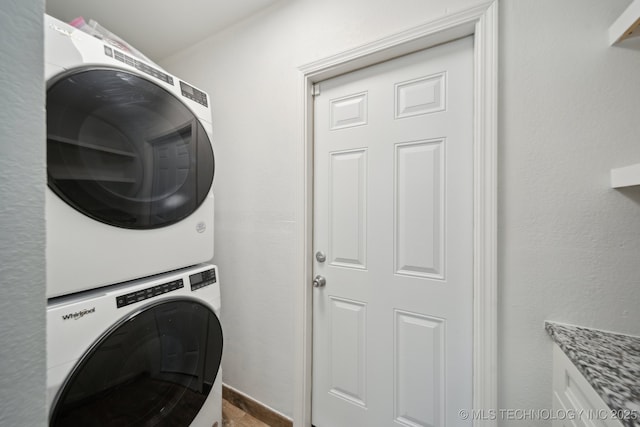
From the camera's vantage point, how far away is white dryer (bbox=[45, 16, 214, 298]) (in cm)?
66

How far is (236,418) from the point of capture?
1377 millimetres

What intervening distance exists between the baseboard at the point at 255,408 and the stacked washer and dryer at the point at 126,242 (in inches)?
16.0

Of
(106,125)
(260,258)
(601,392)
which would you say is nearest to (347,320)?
(260,258)

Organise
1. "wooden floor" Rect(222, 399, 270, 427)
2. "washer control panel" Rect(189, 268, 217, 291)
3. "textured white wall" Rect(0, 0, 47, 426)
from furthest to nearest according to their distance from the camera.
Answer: "wooden floor" Rect(222, 399, 270, 427), "washer control panel" Rect(189, 268, 217, 291), "textured white wall" Rect(0, 0, 47, 426)

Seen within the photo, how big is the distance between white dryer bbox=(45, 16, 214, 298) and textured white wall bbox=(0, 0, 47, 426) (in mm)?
585

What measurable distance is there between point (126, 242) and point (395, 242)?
107cm

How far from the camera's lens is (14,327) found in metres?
0.21

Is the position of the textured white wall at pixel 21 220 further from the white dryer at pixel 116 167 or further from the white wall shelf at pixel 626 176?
the white wall shelf at pixel 626 176

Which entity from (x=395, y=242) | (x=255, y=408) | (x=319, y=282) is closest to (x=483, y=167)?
(x=395, y=242)

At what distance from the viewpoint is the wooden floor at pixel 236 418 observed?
1.34 meters

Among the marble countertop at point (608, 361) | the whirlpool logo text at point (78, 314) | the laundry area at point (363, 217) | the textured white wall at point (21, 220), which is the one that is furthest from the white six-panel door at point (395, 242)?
the textured white wall at point (21, 220)

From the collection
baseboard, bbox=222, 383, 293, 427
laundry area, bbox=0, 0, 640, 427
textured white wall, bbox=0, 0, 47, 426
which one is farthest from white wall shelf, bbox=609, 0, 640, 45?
baseboard, bbox=222, 383, 293, 427

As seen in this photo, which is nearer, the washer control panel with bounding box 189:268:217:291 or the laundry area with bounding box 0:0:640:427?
the laundry area with bounding box 0:0:640:427

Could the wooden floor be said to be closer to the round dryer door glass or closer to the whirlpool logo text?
the whirlpool logo text
